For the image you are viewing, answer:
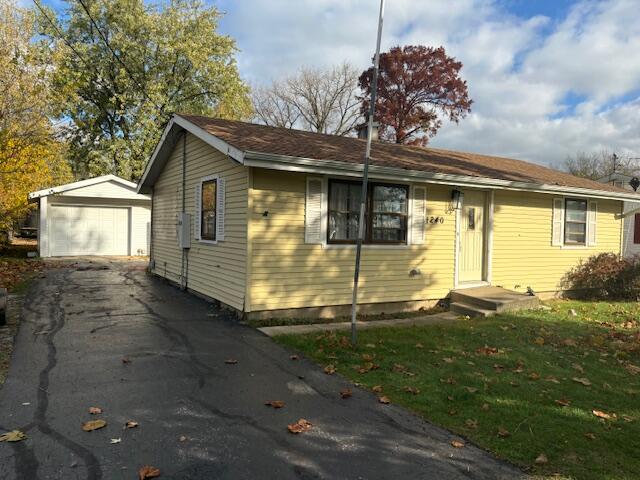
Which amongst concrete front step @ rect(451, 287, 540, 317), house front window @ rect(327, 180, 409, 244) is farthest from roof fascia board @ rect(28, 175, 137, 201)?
concrete front step @ rect(451, 287, 540, 317)

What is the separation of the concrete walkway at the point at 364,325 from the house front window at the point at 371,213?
158 centimetres

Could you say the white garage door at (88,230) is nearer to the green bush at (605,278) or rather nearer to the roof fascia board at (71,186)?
the roof fascia board at (71,186)

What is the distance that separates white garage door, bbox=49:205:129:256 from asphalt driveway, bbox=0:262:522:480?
48.1 feet

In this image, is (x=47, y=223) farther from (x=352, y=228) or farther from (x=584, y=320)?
(x=584, y=320)

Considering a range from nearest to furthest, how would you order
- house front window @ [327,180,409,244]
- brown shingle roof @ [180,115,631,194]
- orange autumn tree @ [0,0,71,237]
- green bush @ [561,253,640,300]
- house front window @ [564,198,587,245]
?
1. brown shingle roof @ [180,115,631,194]
2. house front window @ [327,180,409,244]
3. green bush @ [561,253,640,300]
4. house front window @ [564,198,587,245]
5. orange autumn tree @ [0,0,71,237]

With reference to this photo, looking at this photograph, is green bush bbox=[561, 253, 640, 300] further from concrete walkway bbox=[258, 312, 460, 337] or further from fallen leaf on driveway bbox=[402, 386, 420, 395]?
fallen leaf on driveway bbox=[402, 386, 420, 395]

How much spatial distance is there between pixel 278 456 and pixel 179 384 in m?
1.89

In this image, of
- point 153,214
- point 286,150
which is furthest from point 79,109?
point 286,150

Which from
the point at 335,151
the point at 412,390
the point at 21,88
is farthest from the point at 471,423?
the point at 21,88

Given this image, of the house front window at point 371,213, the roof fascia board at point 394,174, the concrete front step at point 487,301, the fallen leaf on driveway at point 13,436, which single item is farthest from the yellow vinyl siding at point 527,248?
the fallen leaf on driveway at point 13,436

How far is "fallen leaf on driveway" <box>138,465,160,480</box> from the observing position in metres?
3.14

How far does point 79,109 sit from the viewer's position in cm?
2723

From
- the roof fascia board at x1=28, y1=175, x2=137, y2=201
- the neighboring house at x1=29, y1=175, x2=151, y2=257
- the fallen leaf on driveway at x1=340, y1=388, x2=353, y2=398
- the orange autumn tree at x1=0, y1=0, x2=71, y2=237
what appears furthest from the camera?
the neighboring house at x1=29, y1=175, x2=151, y2=257

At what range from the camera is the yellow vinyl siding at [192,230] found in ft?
27.6
